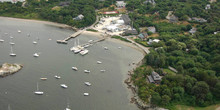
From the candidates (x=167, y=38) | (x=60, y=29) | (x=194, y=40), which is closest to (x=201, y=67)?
(x=194, y=40)

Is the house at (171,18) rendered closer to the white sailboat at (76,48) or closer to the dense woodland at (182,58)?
the dense woodland at (182,58)

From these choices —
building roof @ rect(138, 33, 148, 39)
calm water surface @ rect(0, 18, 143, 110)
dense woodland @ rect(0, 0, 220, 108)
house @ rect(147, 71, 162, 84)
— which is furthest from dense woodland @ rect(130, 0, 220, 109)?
calm water surface @ rect(0, 18, 143, 110)

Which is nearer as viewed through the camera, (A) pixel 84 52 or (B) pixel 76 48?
(A) pixel 84 52

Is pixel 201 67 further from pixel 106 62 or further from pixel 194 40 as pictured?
pixel 106 62

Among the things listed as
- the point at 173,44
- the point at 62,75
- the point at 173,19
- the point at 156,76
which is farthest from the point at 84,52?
the point at 173,19

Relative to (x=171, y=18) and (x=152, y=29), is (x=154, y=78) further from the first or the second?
(x=171, y=18)
